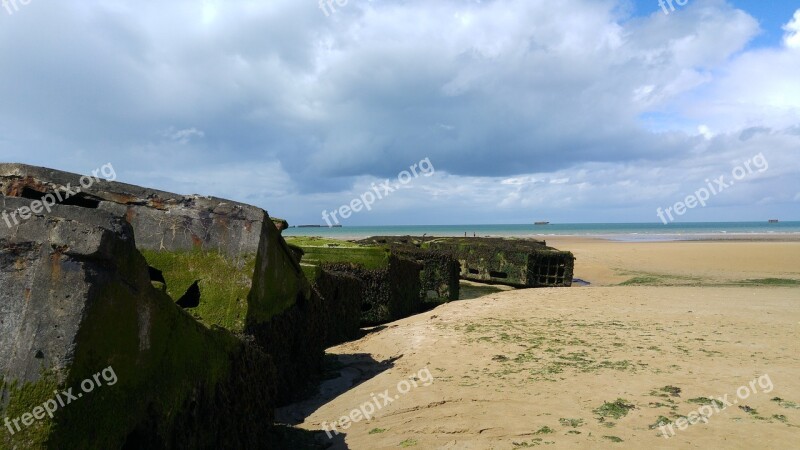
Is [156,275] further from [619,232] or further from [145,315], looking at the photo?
[619,232]

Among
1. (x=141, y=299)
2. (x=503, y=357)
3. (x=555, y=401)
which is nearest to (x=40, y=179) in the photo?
(x=141, y=299)

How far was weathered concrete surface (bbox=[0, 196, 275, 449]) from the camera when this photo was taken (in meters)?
2.14

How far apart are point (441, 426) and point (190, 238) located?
8.87ft

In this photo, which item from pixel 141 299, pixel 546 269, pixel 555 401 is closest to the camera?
pixel 141 299

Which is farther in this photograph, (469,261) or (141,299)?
(469,261)

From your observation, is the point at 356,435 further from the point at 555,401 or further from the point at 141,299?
the point at 141,299

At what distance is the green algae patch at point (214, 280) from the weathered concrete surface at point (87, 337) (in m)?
1.93

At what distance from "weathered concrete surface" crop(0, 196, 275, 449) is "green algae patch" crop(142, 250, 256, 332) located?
1.93 metres

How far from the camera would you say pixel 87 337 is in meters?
2.25

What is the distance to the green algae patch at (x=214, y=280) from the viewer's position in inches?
187

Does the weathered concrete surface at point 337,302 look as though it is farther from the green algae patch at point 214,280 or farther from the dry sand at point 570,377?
the green algae patch at point 214,280

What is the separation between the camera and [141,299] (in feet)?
8.45

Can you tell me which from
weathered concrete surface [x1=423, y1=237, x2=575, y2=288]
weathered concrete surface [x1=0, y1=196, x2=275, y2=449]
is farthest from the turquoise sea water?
weathered concrete surface [x1=0, y1=196, x2=275, y2=449]

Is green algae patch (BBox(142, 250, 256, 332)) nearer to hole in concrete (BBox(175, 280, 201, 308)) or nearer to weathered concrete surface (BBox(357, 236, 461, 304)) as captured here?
hole in concrete (BBox(175, 280, 201, 308))
